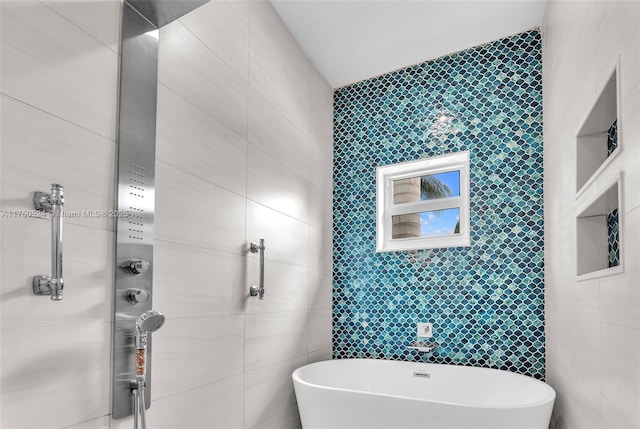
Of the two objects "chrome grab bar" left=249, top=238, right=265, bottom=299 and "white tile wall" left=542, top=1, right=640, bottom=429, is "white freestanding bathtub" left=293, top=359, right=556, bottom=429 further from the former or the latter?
"chrome grab bar" left=249, top=238, right=265, bottom=299

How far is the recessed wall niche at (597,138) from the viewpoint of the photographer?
1.57 metres

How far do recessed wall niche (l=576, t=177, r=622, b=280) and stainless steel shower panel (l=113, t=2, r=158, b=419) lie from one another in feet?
5.39

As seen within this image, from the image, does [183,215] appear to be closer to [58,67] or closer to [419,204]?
[58,67]

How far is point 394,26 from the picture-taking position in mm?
2996

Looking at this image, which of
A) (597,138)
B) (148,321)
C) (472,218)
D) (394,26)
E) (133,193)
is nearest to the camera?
(148,321)

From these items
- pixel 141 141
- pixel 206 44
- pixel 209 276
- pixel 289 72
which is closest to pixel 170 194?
pixel 141 141

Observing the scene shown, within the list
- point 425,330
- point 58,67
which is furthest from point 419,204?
point 58,67

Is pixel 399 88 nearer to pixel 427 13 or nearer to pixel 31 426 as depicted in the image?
pixel 427 13

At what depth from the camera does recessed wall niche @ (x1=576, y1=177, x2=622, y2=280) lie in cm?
168

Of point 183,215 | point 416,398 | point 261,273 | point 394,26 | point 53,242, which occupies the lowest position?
point 416,398

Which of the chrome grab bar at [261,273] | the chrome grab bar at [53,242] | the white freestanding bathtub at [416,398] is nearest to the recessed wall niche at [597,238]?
the white freestanding bathtub at [416,398]

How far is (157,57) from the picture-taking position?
1.82 meters

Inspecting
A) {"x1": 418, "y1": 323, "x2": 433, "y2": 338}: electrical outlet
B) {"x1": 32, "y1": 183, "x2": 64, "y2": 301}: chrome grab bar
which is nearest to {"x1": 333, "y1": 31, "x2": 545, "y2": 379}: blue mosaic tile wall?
{"x1": 418, "y1": 323, "x2": 433, "y2": 338}: electrical outlet

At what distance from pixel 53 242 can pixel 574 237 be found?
198cm
